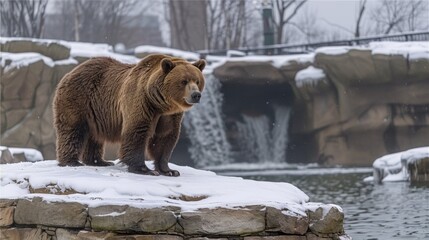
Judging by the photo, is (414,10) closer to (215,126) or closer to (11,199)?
(215,126)

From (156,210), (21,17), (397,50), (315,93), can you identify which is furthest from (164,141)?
(21,17)

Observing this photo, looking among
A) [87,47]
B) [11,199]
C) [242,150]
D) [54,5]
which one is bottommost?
[242,150]

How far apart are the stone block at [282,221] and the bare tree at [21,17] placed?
30.5m

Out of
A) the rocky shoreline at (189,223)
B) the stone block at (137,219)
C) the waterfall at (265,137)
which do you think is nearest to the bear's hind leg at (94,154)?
the rocky shoreline at (189,223)

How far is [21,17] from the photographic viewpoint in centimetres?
3562

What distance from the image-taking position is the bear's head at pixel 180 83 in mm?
6797

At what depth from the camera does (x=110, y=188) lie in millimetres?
6320

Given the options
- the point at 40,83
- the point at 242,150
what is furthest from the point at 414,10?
the point at 40,83

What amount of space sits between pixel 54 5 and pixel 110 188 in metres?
51.6

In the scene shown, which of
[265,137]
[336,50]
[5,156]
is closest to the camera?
[5,156]

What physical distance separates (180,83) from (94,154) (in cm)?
142

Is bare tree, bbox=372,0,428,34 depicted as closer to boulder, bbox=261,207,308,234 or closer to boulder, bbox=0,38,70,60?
boulder, bbox=0,38,70,60

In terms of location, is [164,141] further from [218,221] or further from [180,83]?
[218,221]

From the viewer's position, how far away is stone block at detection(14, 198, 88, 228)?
619 cm
